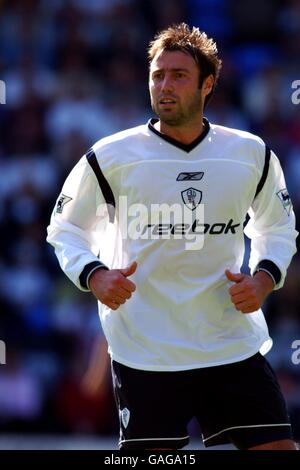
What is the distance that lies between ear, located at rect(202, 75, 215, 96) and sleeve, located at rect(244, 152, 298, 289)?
0.44m

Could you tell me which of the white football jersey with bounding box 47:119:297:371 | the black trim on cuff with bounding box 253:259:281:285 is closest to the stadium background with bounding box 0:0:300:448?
the black trim on cuff with bounding box 253:259:281:285

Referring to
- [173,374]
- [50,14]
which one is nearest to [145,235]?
[173,374]

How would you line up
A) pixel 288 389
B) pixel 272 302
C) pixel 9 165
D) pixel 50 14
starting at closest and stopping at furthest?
1. pixel 288 389
2. pixel 272 302
3. pixel 9 165
4. pixel 50 14

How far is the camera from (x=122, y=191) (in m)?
5.08

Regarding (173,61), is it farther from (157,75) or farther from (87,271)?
(87,271)

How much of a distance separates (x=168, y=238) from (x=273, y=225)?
61 centimetres

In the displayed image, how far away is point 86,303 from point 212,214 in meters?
5.05

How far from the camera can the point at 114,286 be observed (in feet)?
15.7

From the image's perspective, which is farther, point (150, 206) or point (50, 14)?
point (50, 14)

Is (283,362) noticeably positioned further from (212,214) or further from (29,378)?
(212,214)

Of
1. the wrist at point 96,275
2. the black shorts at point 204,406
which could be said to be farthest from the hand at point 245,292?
the wrist at point 96,275

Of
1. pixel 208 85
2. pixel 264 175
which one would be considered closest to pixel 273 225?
pixel 264 175

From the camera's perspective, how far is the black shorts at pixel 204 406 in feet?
16.2
